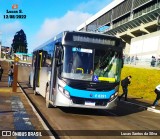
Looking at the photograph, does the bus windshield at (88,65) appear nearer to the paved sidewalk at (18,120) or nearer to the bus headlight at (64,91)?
the bus headlight at (64,91)

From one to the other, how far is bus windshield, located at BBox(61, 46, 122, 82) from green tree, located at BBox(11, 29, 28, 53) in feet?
530

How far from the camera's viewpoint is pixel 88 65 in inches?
520

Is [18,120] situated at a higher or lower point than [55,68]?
lower

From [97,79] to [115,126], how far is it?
2303mm

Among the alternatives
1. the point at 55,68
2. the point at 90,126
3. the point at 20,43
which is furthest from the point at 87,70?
the point at 20,43

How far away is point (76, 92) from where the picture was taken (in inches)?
516

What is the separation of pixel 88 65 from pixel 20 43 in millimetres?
165327

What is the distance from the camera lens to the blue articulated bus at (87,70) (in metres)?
13.1

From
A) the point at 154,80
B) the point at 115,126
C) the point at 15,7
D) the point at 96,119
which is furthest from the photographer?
the point at 15,7

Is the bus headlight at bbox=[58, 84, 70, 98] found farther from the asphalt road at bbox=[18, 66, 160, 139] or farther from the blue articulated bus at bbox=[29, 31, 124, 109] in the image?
the asphalt road at bbox=[18, 66, 160, 139]

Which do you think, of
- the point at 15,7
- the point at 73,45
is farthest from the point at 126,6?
the point at 73,45

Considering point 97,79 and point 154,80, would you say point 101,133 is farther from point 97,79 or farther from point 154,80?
point 154,80

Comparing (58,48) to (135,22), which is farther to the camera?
(135,22)

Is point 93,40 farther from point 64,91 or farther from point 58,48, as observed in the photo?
point 64,91
